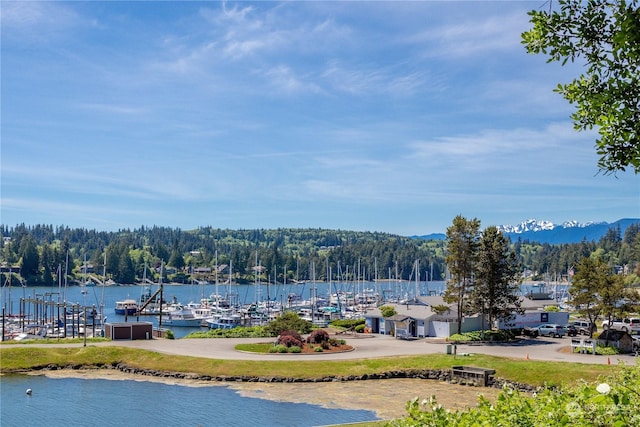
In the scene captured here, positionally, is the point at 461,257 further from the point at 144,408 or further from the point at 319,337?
the point at 144,408

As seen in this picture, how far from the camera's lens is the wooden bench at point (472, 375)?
43.1m

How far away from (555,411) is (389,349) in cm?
4934

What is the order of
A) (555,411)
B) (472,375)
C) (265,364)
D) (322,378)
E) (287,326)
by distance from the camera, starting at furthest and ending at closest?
(287,326) → (265,364) → (322,378) → (472,375) → (555,411)

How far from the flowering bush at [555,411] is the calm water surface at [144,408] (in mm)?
25550

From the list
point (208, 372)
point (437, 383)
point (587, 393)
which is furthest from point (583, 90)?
point (208, 372)

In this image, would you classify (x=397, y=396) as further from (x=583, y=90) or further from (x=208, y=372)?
(x=583, y=90)

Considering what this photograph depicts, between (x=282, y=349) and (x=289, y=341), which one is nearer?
(x=282, y=349)

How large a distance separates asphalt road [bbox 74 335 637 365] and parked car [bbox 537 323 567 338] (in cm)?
295

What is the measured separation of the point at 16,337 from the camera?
268 feet

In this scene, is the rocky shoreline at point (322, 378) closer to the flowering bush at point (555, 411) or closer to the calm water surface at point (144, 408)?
the calm water surface at point (144, 408)

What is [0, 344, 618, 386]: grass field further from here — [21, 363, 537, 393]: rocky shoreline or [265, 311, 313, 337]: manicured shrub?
[265, 311, 313, 337]: manicured shrub

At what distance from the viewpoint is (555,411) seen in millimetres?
7641

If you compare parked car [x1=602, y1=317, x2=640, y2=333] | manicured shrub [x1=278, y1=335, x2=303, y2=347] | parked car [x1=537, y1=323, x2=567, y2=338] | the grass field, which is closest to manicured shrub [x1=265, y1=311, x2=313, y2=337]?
manicured shrub [x1=278, y1=335, x2=303, y2=347]

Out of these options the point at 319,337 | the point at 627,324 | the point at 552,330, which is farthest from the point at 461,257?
the point at 627,324
